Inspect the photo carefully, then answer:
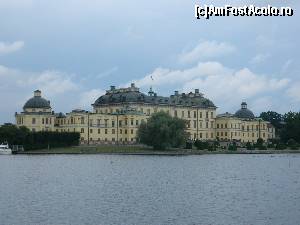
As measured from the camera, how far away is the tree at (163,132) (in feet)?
364

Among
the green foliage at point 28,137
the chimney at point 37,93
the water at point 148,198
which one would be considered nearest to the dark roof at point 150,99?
the chimney at point 37,93

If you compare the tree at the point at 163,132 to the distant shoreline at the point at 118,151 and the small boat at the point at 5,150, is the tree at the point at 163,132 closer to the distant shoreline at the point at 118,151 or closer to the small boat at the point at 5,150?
the distant shoreline at the point at 118,151

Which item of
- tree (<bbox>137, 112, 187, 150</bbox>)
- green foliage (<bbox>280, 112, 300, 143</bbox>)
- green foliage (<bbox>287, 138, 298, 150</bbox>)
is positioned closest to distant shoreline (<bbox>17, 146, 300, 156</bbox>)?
tree (<bbox>137, 112, 187, 150</bbox>)

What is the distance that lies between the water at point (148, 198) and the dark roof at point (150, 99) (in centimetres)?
8280

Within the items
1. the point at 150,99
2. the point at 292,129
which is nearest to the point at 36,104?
the point at 150,99

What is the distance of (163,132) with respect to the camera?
111 meters

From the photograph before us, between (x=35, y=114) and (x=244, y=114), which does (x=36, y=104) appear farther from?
(x=244, y=114)

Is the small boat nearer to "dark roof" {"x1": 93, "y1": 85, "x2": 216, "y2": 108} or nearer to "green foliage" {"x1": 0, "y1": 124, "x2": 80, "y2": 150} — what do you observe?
"green foliage" {"x1": 0, "y1": 124, "x2": 80, "y2": 150}

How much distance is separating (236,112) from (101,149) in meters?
58.7

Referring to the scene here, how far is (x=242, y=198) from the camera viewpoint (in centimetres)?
4141

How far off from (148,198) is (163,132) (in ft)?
228

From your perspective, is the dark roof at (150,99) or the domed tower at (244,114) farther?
the domed tower at (244,114)

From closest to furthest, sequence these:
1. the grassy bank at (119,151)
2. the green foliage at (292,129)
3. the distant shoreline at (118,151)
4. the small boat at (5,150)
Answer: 1. the distant shoreline at (118,151)
2. the grassy bank at (119,151)
3. the small boat at (5,150)
4. the green foliage at (292,129)

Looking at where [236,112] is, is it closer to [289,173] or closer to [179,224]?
[289,173]
